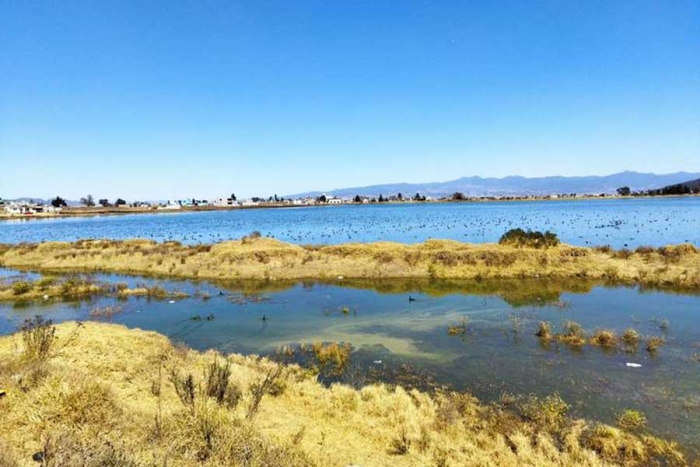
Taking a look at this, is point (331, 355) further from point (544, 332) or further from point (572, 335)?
point (572, 335)

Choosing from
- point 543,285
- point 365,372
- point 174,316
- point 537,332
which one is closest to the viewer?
point 365,372

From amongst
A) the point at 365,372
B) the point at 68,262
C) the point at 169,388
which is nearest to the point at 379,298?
the point at 365,372

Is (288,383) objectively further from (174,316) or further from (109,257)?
(109,257)

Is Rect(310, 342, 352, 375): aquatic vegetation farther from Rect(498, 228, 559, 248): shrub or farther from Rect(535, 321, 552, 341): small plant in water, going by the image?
Rect(498, 228, 559, 248): shrub

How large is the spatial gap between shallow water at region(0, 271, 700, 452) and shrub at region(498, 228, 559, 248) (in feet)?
26.8

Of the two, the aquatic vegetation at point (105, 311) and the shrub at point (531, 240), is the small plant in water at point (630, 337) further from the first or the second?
the aquatic vegetation at point (105, 311)

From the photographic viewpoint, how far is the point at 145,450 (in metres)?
6.79

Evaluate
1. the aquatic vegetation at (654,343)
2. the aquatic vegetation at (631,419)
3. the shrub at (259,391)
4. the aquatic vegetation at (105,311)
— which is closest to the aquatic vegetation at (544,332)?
the aquatic vegetation at (654,343)

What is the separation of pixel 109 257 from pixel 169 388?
114 feet

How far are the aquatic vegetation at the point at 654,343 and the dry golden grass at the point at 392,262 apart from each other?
13.6 m

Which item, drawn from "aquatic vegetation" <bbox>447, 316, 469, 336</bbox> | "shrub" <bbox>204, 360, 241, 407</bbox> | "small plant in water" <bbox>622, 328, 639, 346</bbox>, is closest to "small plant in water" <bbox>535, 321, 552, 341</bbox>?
"small plant in water" <bbox>622, 328, 639, 346</bbox>

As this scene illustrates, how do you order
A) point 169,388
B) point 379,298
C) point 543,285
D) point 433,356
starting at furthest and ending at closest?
point 543,285 → point 379,298 → point 433,356 → point 169,388

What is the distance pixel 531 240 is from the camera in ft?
122

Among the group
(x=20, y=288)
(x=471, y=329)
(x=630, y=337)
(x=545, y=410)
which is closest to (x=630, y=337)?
(x=630, y=337)
